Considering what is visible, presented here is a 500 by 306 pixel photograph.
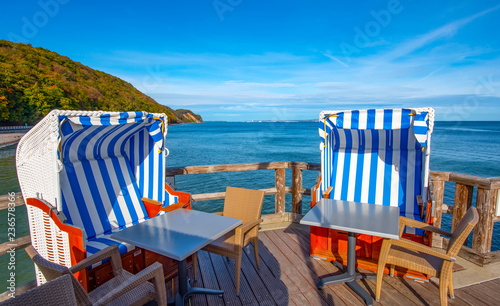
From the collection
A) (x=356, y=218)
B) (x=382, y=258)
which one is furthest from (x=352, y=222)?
(x=382, y=258)

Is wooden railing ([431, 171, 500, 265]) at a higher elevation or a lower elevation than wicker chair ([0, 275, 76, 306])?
lower

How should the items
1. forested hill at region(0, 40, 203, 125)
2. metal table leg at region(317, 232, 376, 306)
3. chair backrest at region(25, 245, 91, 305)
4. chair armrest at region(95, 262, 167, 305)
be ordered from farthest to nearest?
forested hill at region(0, 40, 203, 125) → metal table leg at region(317, 232, 376, 306) → chair armrest at region(95, 262, 167, 305) → chair backrest at region(25, 245, 91, 305)

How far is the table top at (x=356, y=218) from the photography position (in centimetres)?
215

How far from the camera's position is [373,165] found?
3.56 meters

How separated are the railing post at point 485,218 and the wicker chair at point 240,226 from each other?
2.48 meters

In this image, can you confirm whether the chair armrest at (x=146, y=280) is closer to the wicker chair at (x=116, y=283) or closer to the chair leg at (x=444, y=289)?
the wicker chair at (x=116, y=283)

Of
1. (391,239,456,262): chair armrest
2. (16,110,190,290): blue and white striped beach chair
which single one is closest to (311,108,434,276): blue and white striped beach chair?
(391,239,456,262): chair armrest

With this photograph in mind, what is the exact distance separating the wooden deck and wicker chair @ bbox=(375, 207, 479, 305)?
228mm

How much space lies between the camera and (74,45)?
14086 millimetres

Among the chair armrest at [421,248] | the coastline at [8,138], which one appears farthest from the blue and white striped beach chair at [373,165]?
the coastline at [8,138]

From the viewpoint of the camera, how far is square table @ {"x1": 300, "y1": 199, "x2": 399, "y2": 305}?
2.20 m

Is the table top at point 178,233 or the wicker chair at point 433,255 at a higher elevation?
the table top at point 178,233

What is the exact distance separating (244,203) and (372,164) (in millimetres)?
1930

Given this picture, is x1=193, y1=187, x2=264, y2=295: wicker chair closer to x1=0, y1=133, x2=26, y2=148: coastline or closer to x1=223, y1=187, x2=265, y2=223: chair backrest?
x1=223, y1=187, x2=265, y2=223: chair backrest
